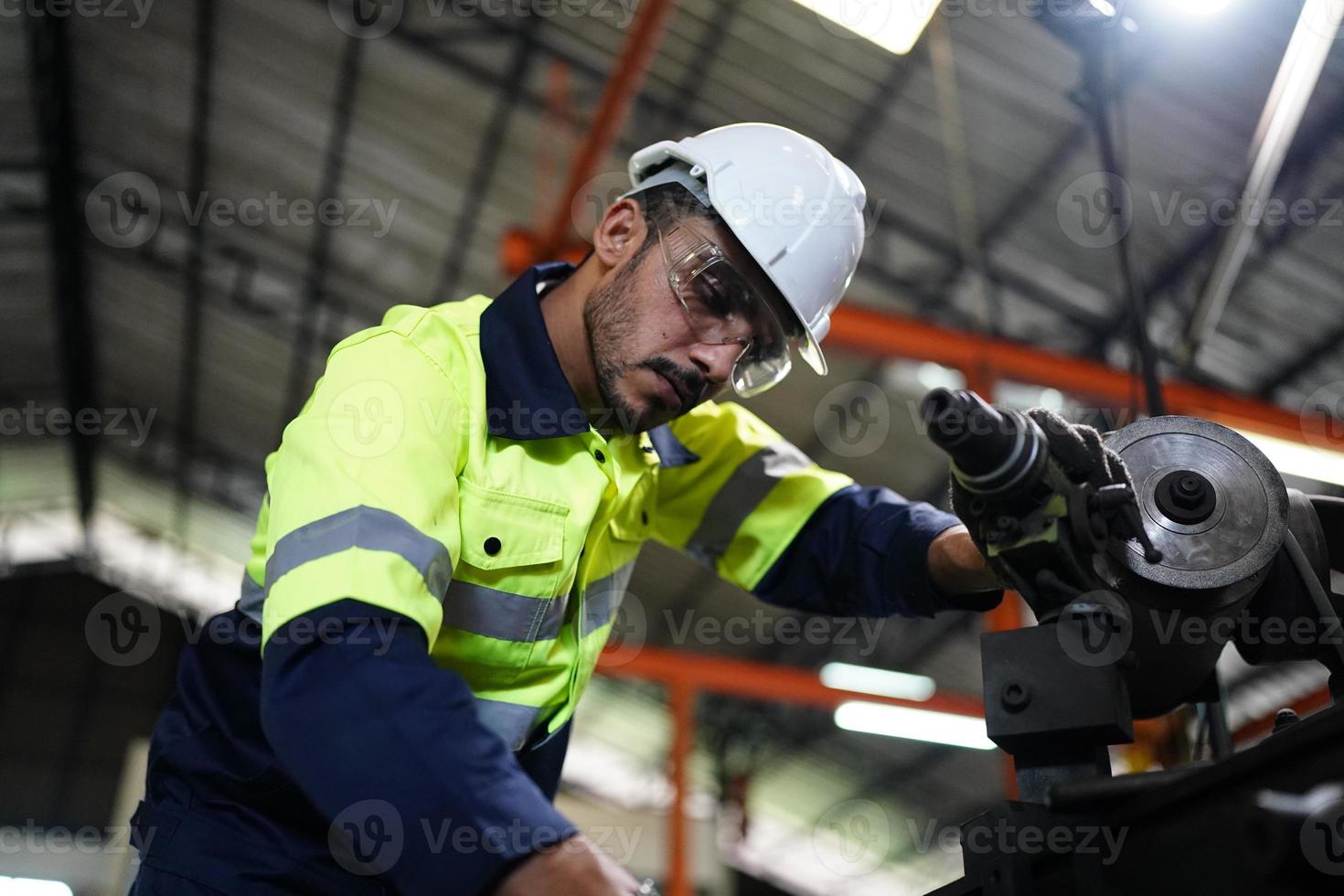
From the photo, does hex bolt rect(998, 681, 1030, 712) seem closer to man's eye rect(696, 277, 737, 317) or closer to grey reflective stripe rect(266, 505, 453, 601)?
grey reflective stripe rect(266, 505, 453, 601)

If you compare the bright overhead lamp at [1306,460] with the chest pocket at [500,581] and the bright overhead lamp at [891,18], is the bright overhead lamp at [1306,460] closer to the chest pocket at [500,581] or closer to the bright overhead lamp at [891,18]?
the bright overhead lamp at [891,18]

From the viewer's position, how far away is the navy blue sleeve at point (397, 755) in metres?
1.11

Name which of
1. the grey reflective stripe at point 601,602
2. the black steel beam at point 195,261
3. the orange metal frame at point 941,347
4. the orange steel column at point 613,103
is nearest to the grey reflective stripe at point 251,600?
the grey reflective stripe at point 601,602

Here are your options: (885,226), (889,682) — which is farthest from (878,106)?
(889,682)

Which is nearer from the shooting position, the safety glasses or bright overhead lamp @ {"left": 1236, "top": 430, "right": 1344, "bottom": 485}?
the safety glasses

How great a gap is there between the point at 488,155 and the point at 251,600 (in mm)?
7623

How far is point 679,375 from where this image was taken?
1.88 meters

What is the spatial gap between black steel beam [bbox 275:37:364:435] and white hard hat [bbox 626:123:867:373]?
693 cm

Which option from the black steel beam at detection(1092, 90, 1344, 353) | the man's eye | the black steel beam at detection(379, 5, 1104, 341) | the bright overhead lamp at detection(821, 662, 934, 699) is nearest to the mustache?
the man's eye

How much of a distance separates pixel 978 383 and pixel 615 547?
4.89 metres

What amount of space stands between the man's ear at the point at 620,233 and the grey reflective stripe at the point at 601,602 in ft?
1.78

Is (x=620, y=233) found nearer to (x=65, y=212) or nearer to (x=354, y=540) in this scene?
(x=354, y=540)

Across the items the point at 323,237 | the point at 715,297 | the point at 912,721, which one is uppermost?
the point at 323,237

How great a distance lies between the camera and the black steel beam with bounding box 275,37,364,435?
8633mm
